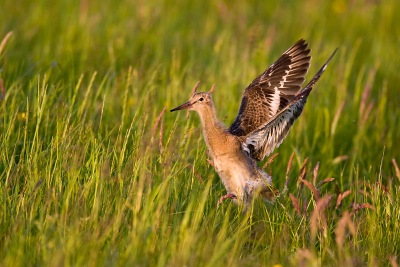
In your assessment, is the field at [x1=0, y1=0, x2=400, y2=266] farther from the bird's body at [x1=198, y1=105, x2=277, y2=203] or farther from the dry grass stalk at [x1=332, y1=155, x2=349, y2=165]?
the bird's body at [x1=198, y1=105, x2=277, y2=203]

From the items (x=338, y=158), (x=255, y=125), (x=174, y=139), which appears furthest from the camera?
(x=338, y=158)

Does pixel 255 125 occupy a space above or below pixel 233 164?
above

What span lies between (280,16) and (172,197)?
655 centimetres

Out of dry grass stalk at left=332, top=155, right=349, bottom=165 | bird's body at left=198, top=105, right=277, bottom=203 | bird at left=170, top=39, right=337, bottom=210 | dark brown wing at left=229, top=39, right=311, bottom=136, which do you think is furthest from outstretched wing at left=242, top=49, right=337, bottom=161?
dry grass stalk at left=332, top=155, right=349, bottom=165

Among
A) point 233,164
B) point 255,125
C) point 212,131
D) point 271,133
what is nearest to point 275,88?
point 255,125

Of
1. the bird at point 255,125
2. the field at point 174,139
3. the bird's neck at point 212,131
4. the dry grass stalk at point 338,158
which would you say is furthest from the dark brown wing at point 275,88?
the dry grass stalk at point 338,158

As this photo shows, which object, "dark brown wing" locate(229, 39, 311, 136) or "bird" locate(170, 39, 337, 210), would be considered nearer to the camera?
"bird" locate(170, 39, 337, 210)

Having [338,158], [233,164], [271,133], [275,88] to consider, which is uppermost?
[275,88]

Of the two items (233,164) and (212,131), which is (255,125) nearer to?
(212,131)

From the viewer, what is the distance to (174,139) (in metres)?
4.21

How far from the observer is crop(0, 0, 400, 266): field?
298cm

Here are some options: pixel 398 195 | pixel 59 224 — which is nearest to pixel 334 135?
pixel 398 195

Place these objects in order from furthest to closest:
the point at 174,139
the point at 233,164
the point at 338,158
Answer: the point at 338,158 → the point at 174,139 → the point at 233,164

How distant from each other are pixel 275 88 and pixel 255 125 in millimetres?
460
